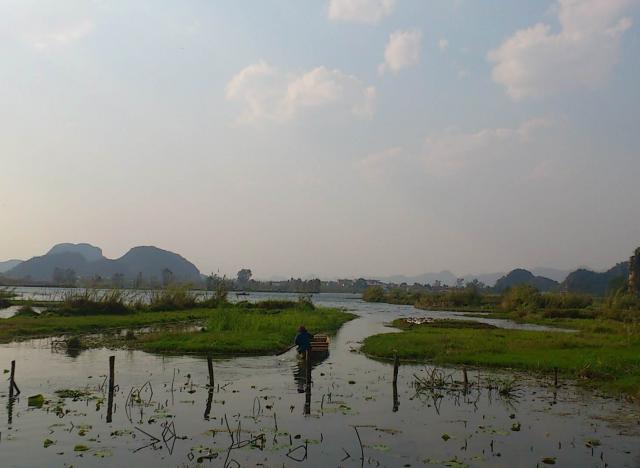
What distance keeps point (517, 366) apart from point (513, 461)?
16.1 m

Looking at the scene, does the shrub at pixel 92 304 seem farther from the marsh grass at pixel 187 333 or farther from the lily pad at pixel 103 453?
the lily pad at pixel 103 453

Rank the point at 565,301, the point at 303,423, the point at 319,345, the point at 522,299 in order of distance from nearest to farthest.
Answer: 1. the point at 303,423
2. the point at 319,345
3. the point at 565,301
4. the point at 522,299

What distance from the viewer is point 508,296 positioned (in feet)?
323

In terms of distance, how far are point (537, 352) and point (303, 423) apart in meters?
21.3

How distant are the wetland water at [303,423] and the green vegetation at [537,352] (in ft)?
8.01

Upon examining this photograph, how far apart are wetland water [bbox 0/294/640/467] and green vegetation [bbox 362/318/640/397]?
2.44 metres

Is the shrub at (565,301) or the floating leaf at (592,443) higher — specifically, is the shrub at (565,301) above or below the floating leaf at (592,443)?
above

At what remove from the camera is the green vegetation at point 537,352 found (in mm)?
26062

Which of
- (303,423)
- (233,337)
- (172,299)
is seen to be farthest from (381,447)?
(172,299)

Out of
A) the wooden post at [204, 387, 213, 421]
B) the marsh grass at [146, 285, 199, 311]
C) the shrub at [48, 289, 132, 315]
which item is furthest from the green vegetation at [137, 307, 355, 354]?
the marsh grass at [146, 285, 199, 311]

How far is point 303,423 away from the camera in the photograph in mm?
17656

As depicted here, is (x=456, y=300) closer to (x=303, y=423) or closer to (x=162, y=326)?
(x=162, y=326)

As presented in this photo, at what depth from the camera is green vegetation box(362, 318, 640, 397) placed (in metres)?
26.1

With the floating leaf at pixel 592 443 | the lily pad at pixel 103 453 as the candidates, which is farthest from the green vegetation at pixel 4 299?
the floating leaf at pixel 592 443
